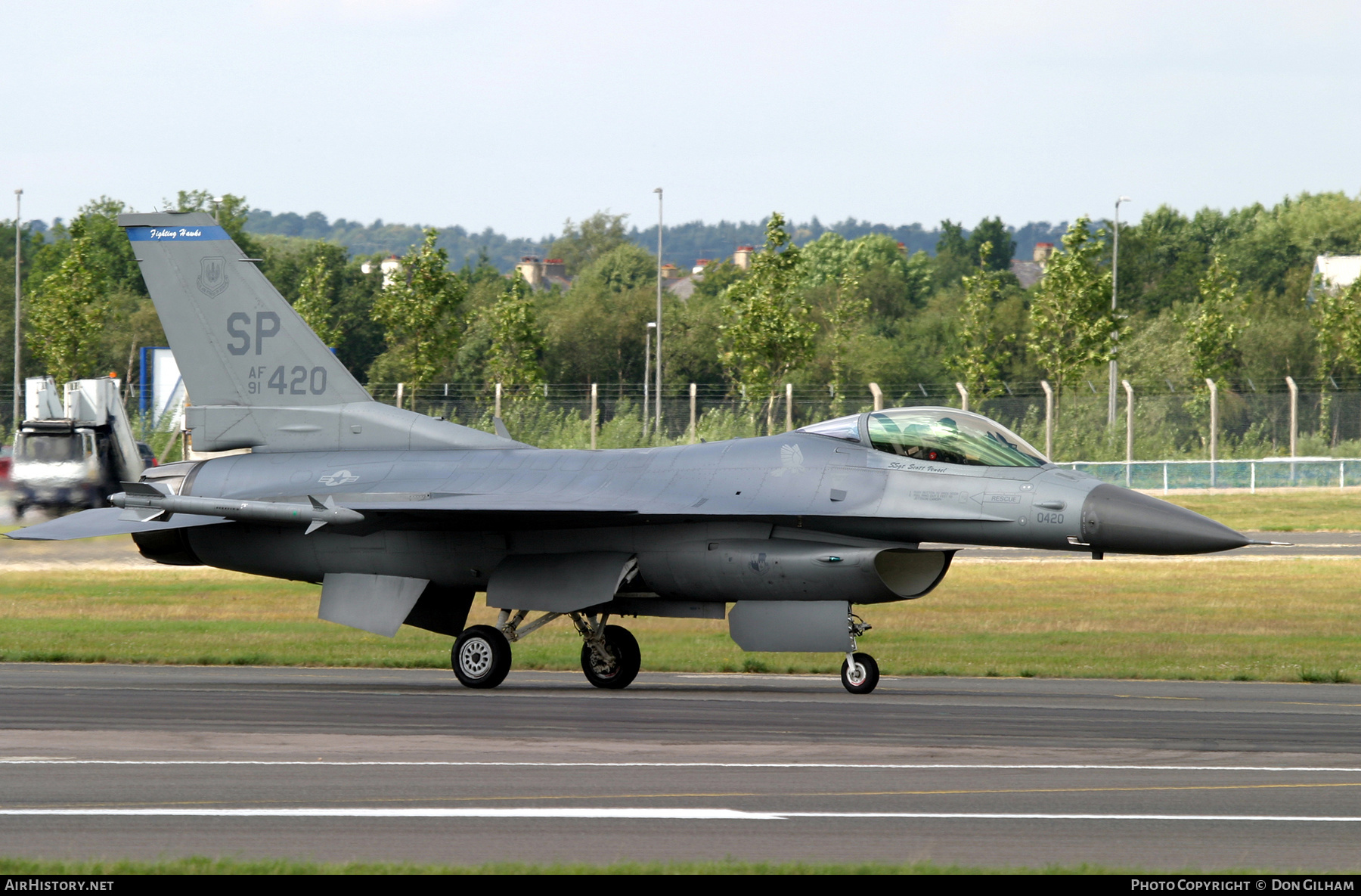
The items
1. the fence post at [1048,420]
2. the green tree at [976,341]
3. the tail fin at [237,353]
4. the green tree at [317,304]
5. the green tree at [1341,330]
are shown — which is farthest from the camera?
the green tree at [317,304]

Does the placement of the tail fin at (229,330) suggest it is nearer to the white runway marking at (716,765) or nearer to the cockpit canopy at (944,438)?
the cockpit canopy at (944,438)

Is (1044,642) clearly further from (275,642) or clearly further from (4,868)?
(4,868)

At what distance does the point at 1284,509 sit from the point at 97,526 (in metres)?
36.1

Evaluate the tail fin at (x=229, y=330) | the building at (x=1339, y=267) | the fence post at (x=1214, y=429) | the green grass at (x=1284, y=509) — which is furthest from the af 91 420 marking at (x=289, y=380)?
the building at (x=1339, y=267)

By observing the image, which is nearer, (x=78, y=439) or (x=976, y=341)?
(x=78, y=439)

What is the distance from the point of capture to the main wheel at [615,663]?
16672mm

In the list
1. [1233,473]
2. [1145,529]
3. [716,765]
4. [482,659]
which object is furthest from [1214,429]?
[716,765]

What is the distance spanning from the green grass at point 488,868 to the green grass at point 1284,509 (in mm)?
34168

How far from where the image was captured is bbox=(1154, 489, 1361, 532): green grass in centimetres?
4147

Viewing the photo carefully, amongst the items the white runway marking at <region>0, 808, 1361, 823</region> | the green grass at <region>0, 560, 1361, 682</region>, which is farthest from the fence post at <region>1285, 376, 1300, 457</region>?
the white runway marking at <region>0, 808, 1361, 823</region>

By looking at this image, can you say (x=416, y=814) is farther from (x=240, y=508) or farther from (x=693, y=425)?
(x=693, y=425)

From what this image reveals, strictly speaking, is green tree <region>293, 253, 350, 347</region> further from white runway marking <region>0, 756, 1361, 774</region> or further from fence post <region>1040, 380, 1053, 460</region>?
white runway marking <region>0, 756, 1361, 774</region>

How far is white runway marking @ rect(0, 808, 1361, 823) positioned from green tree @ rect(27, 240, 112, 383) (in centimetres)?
4606

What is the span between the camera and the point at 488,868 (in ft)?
24.3
